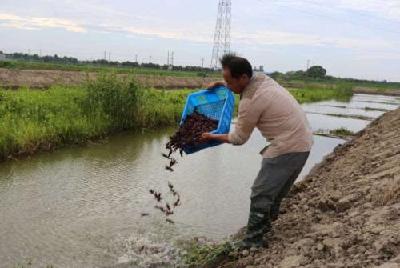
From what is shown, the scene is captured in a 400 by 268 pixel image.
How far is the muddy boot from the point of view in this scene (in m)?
4.79

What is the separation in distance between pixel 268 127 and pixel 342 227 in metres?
1.19

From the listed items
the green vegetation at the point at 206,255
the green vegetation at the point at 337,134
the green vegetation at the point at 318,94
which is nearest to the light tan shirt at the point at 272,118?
the green vegetation at the point at 206,255

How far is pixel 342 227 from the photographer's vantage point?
183 inches

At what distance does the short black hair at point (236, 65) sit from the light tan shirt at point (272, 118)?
0.16 metres

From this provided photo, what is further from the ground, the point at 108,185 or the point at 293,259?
the point at 293,259

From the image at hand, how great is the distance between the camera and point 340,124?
23.5 m

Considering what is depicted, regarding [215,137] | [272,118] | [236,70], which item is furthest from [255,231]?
[236,70]

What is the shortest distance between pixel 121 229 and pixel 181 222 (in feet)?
2.98

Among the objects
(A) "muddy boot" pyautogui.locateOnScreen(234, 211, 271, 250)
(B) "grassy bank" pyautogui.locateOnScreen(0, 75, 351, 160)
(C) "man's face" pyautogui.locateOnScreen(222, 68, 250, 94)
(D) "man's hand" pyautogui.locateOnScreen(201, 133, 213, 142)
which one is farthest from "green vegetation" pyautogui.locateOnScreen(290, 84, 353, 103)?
(C) "man's face" pyautogui.locateOnScreen(222, 68, 250, 94)

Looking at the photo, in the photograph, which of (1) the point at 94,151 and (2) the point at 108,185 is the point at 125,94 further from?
(2) the point at 108,185

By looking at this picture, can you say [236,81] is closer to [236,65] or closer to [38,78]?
[236,65]

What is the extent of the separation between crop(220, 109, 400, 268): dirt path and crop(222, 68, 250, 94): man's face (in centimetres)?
155

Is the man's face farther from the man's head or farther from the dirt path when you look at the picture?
the dirt path

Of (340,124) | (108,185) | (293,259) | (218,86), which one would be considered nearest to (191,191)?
(108,185)
